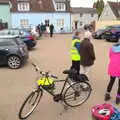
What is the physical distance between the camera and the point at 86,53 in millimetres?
10508

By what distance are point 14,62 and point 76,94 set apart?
7.54m

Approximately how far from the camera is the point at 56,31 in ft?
197

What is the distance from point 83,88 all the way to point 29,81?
4021 millimetres

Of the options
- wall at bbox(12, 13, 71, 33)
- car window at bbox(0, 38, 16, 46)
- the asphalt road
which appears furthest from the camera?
wall at bbox(12, 13, 71, 33)

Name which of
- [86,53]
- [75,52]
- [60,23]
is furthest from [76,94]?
[60,23]

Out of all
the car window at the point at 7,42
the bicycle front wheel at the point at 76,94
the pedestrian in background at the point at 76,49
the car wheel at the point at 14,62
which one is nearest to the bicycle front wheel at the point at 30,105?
the bicycle front wheel at the point at 76,94

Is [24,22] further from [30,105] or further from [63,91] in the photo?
[30,105]

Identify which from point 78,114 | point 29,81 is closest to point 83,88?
point 78,114

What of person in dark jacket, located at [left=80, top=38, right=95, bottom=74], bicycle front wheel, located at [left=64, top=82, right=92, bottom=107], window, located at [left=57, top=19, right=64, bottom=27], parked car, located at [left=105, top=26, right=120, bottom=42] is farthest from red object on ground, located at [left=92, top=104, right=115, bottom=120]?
window, located at [left=57, top=19, right=64, bottom=27]

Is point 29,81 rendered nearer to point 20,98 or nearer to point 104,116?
point 20,98

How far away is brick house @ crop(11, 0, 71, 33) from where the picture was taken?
59.1 metres

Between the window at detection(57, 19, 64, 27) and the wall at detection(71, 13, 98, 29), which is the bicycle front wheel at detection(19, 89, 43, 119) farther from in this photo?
the wall at detection(71, 13, 98, 29)

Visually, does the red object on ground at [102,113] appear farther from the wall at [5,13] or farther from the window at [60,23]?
the window at [60,23]

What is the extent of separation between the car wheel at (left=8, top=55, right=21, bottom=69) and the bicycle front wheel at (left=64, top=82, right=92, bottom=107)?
7.23m
